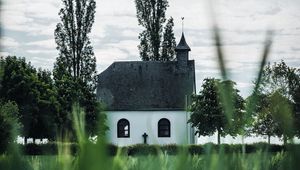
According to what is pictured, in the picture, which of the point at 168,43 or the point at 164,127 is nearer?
the point at 168,43

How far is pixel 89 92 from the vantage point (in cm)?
4847

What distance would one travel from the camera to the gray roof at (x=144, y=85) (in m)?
55.0

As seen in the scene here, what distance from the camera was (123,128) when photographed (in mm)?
54781

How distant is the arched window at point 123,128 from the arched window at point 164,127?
3096 mm

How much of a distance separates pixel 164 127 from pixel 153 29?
10078mm

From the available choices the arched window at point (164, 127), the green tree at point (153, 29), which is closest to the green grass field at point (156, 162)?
the green tree at point (153, 29)

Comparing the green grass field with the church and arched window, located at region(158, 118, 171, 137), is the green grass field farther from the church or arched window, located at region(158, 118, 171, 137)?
A: arched window, located at region(158, 118, 171, 137)

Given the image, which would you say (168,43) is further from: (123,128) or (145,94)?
(123,128)

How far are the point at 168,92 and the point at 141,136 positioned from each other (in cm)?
500

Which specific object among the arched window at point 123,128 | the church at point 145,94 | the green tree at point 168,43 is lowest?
the arched window at point 123,128

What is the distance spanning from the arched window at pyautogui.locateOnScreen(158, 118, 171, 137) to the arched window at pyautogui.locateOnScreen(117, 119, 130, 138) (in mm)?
3096

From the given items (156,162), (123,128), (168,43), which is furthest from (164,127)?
(156,162)

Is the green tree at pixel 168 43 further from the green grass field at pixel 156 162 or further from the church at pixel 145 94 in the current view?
the green grass field at pixel 156 162

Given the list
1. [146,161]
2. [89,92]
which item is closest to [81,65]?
[89,92]
